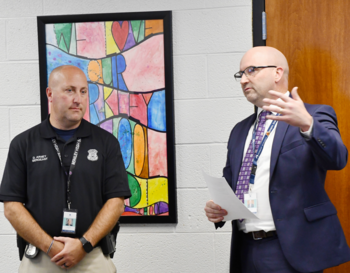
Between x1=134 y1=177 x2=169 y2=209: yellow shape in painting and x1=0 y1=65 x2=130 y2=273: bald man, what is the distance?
593 millimetres

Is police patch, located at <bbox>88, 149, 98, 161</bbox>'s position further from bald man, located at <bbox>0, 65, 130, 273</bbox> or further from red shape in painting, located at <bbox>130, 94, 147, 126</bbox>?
red shape in painting, located at <bbox>130, 94, 147, 126</bbox>

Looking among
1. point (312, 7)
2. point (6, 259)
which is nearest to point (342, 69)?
point (312, 7)

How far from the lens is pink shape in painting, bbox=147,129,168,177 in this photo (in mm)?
2482

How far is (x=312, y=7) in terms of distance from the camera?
2.35m

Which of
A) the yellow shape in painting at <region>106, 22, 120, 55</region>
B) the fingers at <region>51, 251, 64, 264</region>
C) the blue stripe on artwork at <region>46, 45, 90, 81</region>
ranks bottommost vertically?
the fingers at <region>51, 251, 64, 264</region>

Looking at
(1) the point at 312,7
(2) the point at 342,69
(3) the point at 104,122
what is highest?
(1) the point at 312,7

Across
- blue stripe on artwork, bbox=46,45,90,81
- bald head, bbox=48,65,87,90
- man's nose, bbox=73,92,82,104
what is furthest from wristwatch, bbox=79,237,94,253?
blue stripe on artwork, bbox=46,45,90,81

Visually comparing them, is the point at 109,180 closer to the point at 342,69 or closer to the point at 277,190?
the point at 277,190

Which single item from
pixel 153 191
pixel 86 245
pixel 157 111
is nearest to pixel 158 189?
pixel 153 191

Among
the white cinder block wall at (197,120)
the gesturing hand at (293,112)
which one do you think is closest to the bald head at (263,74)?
the gesturing hand at (293,112)

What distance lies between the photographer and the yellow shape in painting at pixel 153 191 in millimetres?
2482

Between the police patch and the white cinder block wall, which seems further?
the white cinder block wall

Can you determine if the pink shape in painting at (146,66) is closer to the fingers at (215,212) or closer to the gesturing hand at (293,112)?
the fingers at (215,212)

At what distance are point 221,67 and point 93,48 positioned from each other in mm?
836
